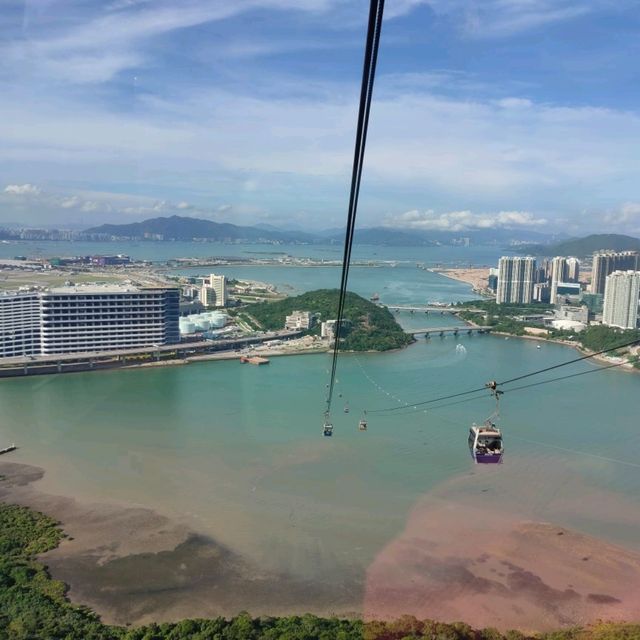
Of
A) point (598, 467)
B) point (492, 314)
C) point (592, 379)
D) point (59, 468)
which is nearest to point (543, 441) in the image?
point (598, 467)

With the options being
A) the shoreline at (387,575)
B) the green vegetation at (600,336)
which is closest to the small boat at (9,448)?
the shoreline at (387,575)

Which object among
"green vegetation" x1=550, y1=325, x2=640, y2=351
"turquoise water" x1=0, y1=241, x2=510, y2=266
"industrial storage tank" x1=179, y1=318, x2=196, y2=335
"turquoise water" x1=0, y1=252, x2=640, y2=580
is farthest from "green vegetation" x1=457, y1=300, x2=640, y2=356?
"turquoise water" x1=0, y1=241, x2=510, y2=266

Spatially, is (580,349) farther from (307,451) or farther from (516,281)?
(307,451)

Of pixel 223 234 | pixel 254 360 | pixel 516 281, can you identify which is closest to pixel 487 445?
pixel 254 360

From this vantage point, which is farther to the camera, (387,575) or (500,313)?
(500,313)

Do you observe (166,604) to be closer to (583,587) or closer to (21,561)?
(21,561)

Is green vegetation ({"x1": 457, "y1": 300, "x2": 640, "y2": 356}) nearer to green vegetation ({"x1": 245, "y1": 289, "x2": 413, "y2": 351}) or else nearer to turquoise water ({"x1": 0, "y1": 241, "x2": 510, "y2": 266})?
green vegetation ({"x1": 245, "y1": 289, "x2": 413, "y2": 351})

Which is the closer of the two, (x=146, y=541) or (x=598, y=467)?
(x=146, y=541)

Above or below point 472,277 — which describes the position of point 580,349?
below
